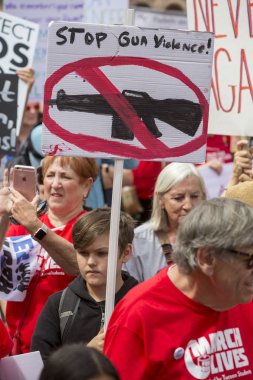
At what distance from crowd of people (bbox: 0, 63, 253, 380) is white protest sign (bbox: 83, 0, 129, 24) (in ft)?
9.14

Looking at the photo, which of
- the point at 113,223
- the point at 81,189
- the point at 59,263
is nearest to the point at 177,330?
the point at 113,223

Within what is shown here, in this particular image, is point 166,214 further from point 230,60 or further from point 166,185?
point 230,60

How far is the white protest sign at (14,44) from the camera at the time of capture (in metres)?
7.40

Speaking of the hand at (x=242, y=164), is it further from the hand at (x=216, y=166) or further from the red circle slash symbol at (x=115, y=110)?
the hand at (x=216, y=166)

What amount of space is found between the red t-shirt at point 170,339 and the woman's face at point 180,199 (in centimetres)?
248

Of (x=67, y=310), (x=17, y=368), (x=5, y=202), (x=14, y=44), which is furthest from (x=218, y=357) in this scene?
(x=14, y=44)

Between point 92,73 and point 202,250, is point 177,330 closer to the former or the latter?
point 202,250

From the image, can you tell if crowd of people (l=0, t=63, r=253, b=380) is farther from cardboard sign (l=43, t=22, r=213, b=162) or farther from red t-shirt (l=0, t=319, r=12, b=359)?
cardboard sign (l=43, t=22, r=213, b=162)

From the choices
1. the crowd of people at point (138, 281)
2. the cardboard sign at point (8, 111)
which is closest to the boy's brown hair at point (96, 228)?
the crowd of people at point (138, 281)

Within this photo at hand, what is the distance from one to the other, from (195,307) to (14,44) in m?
4.29

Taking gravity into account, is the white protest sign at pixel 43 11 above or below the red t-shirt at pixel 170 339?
above

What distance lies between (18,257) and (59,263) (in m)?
0.23

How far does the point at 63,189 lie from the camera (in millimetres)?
5613

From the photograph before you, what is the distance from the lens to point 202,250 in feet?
11.4
